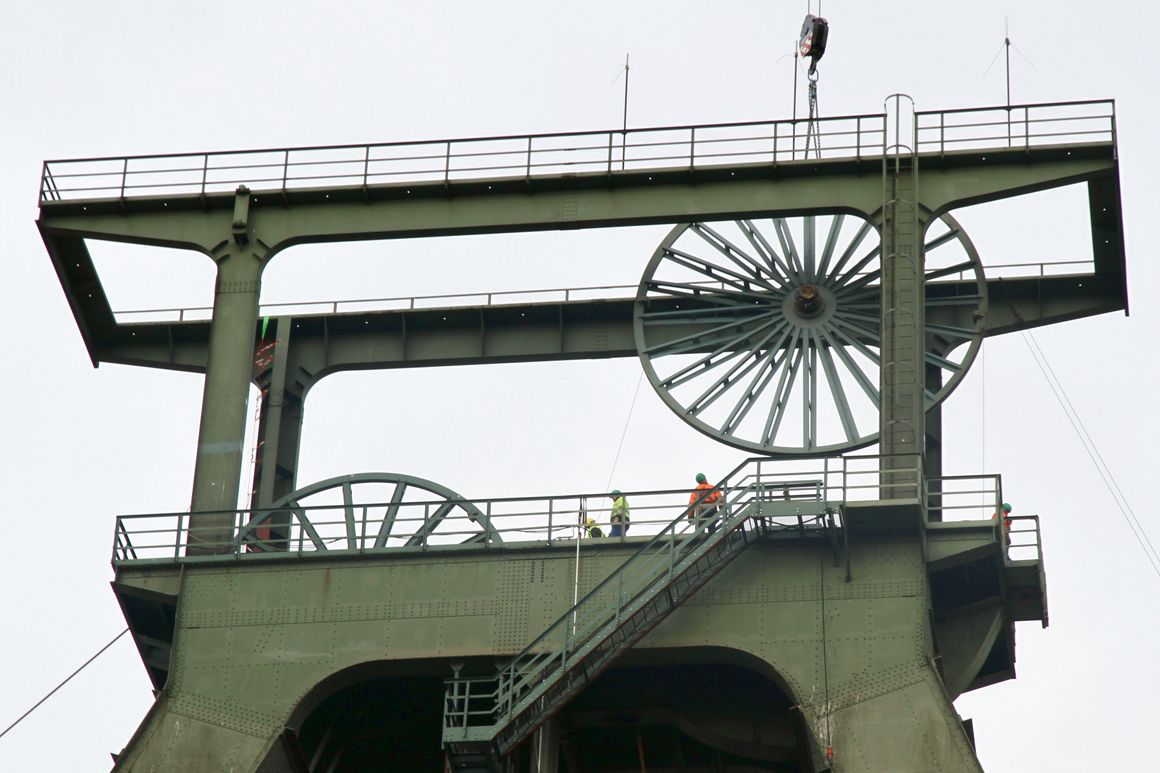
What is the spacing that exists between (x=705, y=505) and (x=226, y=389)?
8.23 m

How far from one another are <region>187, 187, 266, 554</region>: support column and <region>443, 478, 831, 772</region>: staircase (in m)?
4.85

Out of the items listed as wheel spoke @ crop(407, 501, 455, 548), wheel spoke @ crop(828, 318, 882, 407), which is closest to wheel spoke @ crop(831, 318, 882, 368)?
wheel spoke @ crop(828, 318, 882, 407)

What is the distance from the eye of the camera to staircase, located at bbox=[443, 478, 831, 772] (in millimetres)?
37812

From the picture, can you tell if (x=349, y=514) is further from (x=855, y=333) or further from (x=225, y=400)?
(x=855, y=333)

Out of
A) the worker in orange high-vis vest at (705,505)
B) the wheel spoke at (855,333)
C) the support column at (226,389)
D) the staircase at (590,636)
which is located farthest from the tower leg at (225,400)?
the wheel spoke at (855,333)

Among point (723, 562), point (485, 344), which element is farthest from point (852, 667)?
point (485, 344)

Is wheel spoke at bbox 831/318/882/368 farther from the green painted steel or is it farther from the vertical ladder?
the green painted steel

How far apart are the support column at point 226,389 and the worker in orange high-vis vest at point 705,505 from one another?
7218mm

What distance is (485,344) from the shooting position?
47.0 meters

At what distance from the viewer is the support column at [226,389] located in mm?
40500

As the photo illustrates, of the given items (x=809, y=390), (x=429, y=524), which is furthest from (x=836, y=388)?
(x=429, y=524)

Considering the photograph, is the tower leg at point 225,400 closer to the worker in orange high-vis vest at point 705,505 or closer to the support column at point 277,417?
the support column at point 277,417

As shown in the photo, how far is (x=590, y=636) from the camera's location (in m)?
38.0

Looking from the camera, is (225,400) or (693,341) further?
(693,341)
